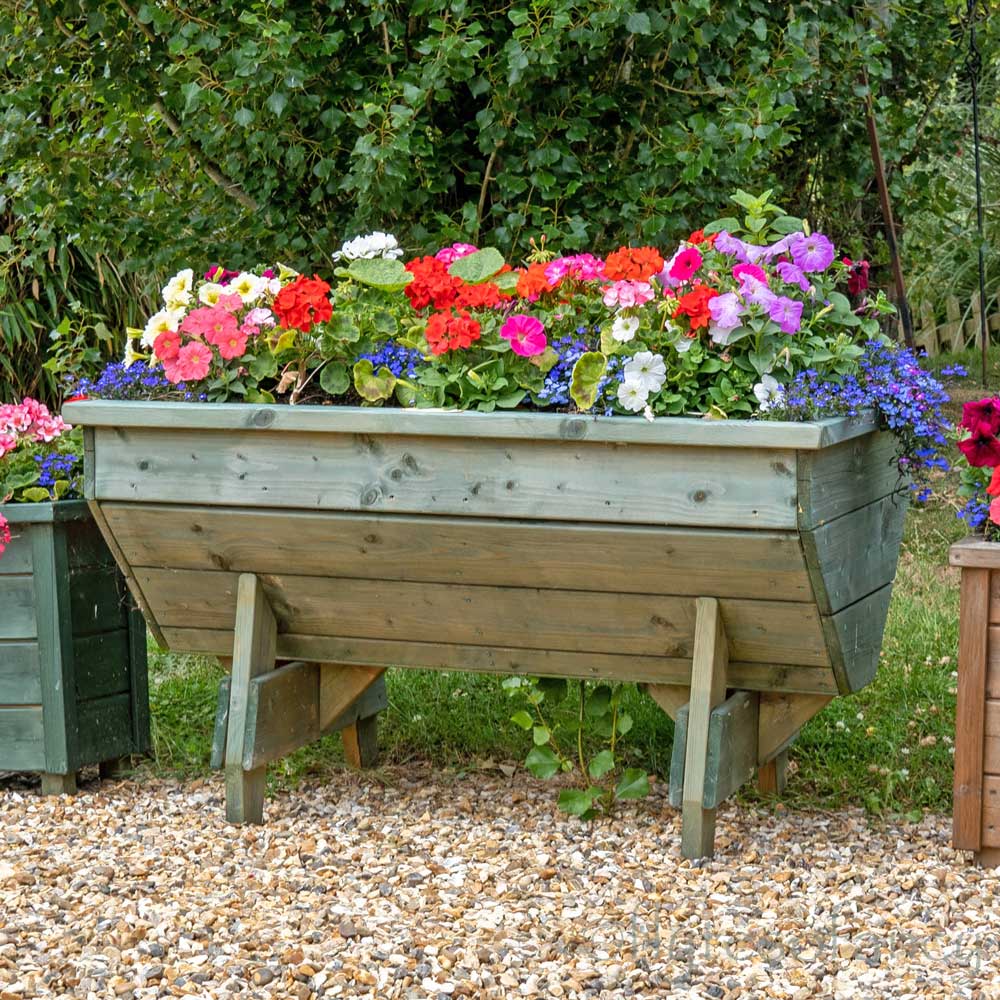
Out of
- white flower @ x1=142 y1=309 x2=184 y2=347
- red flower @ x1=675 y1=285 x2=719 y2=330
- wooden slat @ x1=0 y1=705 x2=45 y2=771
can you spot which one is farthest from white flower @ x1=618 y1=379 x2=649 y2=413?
wooden slat @ x1=0 y1=705 x2=45 y2=771

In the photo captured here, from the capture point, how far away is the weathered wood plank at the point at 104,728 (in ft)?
11.0

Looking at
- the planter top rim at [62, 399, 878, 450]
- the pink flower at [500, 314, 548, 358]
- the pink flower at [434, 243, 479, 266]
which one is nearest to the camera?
the planter top rim at [62, 399, 878, 450]

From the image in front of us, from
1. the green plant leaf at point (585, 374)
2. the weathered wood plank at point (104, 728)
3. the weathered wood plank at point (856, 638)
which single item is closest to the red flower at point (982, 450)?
the weathered wood plank at point (856, 638)

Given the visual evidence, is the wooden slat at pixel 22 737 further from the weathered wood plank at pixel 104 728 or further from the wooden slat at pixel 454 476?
the wooden slat at pixel 454 476

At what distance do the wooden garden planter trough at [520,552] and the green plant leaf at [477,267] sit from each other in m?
0.37

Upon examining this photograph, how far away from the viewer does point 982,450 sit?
2.78 m

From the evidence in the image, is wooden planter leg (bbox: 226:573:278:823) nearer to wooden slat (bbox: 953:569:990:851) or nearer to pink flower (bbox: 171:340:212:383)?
pink flower (bbox: 171:340:212:383)

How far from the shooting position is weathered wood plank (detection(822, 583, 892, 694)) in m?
2.74

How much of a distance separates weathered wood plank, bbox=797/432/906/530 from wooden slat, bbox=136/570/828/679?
214mm

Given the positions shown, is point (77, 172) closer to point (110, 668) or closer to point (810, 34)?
point (110, 668)

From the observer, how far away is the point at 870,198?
5793 mm

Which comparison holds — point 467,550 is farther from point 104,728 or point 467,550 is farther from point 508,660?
point 104,728

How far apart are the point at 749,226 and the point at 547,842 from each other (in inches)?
50.9

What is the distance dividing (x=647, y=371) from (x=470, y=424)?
334 mm
